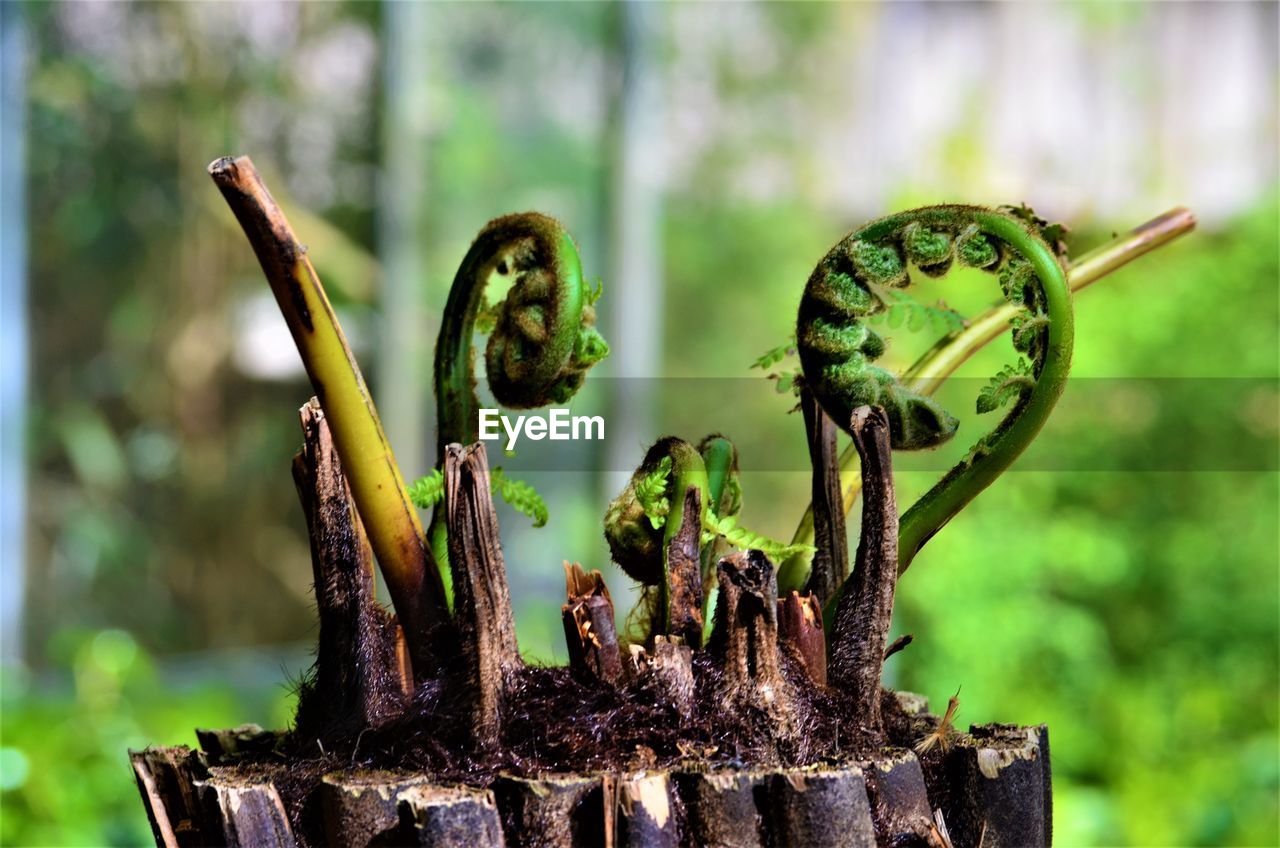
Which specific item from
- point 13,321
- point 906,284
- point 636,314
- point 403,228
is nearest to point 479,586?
point 906,284

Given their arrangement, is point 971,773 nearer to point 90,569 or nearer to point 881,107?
point 90,569

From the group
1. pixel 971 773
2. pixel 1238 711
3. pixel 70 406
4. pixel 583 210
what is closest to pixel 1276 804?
pixel 1238 711

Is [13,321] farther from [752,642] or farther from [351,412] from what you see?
[752,642]

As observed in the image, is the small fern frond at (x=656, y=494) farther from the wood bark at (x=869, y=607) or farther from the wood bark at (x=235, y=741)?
the wood bark at (x=235, y=741)

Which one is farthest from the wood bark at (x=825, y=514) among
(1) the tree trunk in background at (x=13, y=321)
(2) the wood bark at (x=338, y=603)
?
(1) the tree trunk in background at (x=13, y=321)

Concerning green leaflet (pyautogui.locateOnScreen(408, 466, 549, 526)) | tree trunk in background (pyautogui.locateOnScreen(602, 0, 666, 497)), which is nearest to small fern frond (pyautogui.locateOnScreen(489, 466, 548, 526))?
green leaflet (pyautogui.locateOnScreen(408, 466, 549, 526))

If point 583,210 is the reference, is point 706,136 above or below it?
above
